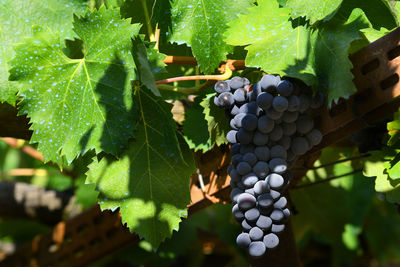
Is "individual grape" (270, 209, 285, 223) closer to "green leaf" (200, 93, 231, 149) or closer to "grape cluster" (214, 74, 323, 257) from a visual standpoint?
"grape cluster" (214, 74, 323, 257)

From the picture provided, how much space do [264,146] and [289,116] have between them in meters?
0.06

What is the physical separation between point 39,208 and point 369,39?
62.1 inches

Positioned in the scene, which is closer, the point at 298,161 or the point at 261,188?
the point at 261,188

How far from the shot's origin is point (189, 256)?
212 cm

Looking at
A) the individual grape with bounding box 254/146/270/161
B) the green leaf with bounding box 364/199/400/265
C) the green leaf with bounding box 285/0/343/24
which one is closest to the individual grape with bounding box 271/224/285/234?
the individual grape with bounding box 254/146/270/161

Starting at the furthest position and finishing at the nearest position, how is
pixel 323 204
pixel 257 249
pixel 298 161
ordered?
pixel 323 204
pixel 298 161
pixel 257 249

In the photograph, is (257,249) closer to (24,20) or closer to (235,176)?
(235,176)

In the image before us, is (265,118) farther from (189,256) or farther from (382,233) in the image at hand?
(382,233)

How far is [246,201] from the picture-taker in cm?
70

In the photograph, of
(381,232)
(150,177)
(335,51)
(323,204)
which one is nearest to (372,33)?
(335,51)

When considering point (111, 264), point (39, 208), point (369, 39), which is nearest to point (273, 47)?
point (369, 39)

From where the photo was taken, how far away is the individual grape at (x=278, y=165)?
72 cm

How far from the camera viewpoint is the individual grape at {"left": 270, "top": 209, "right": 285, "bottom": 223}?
2.31ft

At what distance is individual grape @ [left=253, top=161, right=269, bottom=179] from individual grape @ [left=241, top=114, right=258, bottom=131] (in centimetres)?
6
